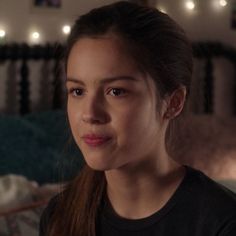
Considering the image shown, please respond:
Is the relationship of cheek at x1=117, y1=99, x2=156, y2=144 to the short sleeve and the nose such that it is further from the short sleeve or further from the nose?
the short sleeve

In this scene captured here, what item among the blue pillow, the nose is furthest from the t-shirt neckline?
the blue pillow

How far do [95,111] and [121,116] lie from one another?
0.04m

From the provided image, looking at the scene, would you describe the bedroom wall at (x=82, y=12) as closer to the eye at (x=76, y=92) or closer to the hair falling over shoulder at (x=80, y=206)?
the hair falling over shoulder at (x=80, y=206)

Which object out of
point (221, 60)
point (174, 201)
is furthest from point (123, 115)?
point (221, 60)

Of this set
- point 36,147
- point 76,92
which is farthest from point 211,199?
point 36,147

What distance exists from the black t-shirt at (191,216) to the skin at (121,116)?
0.08 ft

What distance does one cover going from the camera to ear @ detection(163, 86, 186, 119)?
96cm

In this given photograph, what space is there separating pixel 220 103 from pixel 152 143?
7.53ft

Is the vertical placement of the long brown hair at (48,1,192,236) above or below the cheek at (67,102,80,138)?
above

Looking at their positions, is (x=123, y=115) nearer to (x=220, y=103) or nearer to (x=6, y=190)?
(x=6, y=190)

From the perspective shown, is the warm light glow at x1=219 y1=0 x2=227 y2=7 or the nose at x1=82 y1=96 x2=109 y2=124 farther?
the warm light glow at x1=219 y1=0 x2=227 y2=7

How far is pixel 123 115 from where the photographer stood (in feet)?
2.77

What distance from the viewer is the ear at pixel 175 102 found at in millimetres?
960

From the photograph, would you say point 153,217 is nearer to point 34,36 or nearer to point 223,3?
point 34,36
